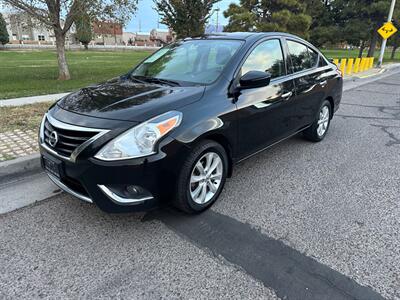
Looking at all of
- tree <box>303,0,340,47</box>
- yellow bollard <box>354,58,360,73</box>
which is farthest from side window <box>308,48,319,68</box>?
tree <box>303,0,340,47</box>

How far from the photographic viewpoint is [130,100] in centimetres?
280

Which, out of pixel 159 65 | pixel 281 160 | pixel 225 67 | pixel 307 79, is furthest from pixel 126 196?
pixel 307 79

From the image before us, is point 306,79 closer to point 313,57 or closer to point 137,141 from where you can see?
point 313,57

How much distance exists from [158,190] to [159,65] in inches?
73.9

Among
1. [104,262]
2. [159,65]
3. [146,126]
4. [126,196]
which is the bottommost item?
[104,262]

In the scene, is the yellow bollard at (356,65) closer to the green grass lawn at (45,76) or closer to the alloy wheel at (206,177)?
the green grass lawn at (45,76)

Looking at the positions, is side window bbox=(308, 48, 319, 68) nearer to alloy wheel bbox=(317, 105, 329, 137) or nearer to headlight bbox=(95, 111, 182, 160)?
alloy wheel bbox=(317, 105, 329, 137)

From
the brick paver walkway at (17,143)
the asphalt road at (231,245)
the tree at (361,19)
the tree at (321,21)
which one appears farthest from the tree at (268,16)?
the asphalt road at (231,245)

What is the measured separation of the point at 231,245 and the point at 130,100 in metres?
1.53

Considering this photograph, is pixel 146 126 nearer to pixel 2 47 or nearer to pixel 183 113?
pixel 183 113

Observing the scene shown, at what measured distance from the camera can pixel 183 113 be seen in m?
2.65

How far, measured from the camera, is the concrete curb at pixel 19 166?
365 centimetres

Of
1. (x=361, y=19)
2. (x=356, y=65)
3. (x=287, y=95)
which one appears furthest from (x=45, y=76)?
(x=361, y=19)

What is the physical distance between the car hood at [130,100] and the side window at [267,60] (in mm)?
759
